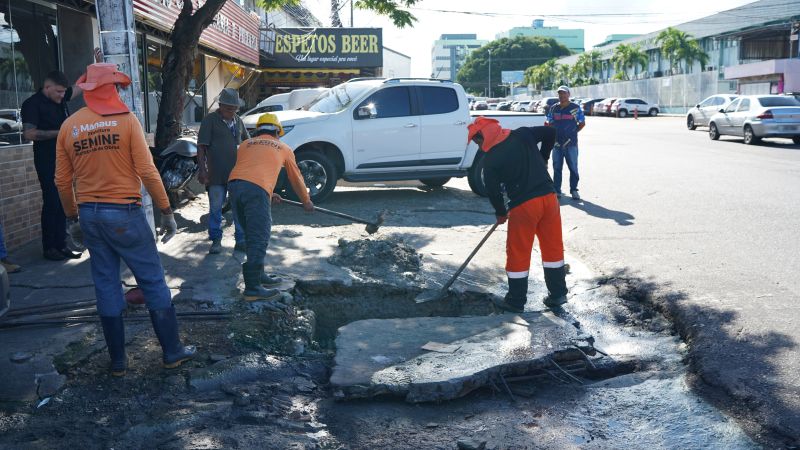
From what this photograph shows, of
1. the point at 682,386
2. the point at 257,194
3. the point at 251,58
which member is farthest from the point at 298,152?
the point at 251,58

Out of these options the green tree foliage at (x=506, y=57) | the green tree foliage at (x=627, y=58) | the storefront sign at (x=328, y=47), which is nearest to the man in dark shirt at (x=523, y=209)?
the storefront sign at (x=328, y=47)

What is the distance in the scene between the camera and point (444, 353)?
484cm

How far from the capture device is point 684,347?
509 centimetres

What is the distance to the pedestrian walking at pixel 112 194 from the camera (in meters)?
4.36

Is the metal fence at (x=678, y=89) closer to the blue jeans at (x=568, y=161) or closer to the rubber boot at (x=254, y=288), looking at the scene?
the blue jeans at (x=568, y=161)

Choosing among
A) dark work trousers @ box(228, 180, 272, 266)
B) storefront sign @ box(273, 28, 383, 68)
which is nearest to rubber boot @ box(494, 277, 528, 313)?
dark work trousers @ box(228, 180, 272, 266)

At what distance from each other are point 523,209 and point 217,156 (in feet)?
11.1

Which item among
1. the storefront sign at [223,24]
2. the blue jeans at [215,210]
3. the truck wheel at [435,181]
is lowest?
the truck wheel at [435,181]

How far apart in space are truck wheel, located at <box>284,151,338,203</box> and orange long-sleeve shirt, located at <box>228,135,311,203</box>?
464cm

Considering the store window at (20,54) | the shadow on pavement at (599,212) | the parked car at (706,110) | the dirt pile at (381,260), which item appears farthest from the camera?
the parked car at (706,110)

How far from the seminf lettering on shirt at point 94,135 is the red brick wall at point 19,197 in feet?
13.5

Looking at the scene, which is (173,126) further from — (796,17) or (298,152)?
(796,17)

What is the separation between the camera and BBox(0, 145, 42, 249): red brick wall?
25.7ft

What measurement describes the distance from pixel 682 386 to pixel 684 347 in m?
0.76
